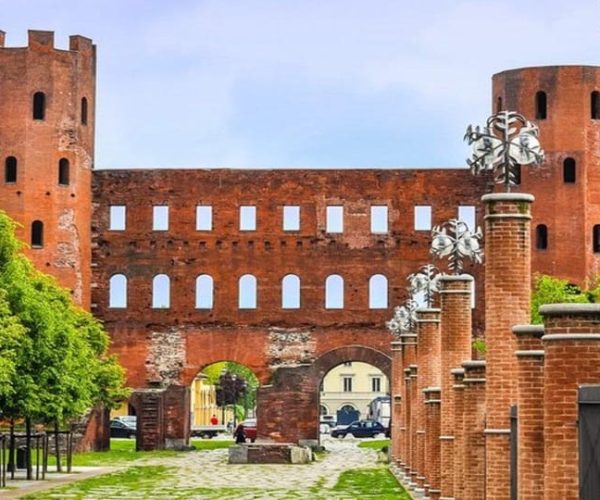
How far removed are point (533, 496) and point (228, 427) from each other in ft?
278

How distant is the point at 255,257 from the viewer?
195 ft

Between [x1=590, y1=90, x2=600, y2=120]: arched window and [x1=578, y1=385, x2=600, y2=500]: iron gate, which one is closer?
[x1=578, y1=385, x2=600, y2=500]: iron gate

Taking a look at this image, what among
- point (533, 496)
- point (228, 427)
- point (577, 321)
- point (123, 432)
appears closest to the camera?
point (577, 321)

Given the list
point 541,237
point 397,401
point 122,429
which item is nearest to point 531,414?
point 397,401

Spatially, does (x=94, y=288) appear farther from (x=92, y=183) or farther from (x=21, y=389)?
(x=21, y=389)

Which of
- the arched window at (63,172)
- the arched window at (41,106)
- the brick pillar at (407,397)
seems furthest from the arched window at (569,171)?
the arched window at (41,106)

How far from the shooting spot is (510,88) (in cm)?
5719

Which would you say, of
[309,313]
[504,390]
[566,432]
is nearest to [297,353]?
[309,313]

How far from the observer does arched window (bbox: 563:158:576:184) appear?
56.2 meters

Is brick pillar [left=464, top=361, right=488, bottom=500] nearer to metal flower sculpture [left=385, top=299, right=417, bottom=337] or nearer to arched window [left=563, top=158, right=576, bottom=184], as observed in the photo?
metal flower sculpture [left=385, top=299, right=417, bottom=337]

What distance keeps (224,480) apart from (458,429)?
50.2ft

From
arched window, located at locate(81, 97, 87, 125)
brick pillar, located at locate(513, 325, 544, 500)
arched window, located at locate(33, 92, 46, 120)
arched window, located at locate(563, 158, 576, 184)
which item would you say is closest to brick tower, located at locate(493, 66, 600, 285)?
arched window, located at locate(563, 158, 576, 184)

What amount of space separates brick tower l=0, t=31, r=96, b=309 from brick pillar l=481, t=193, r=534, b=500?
39.0m

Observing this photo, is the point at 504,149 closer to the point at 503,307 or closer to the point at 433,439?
the point at 503,307
